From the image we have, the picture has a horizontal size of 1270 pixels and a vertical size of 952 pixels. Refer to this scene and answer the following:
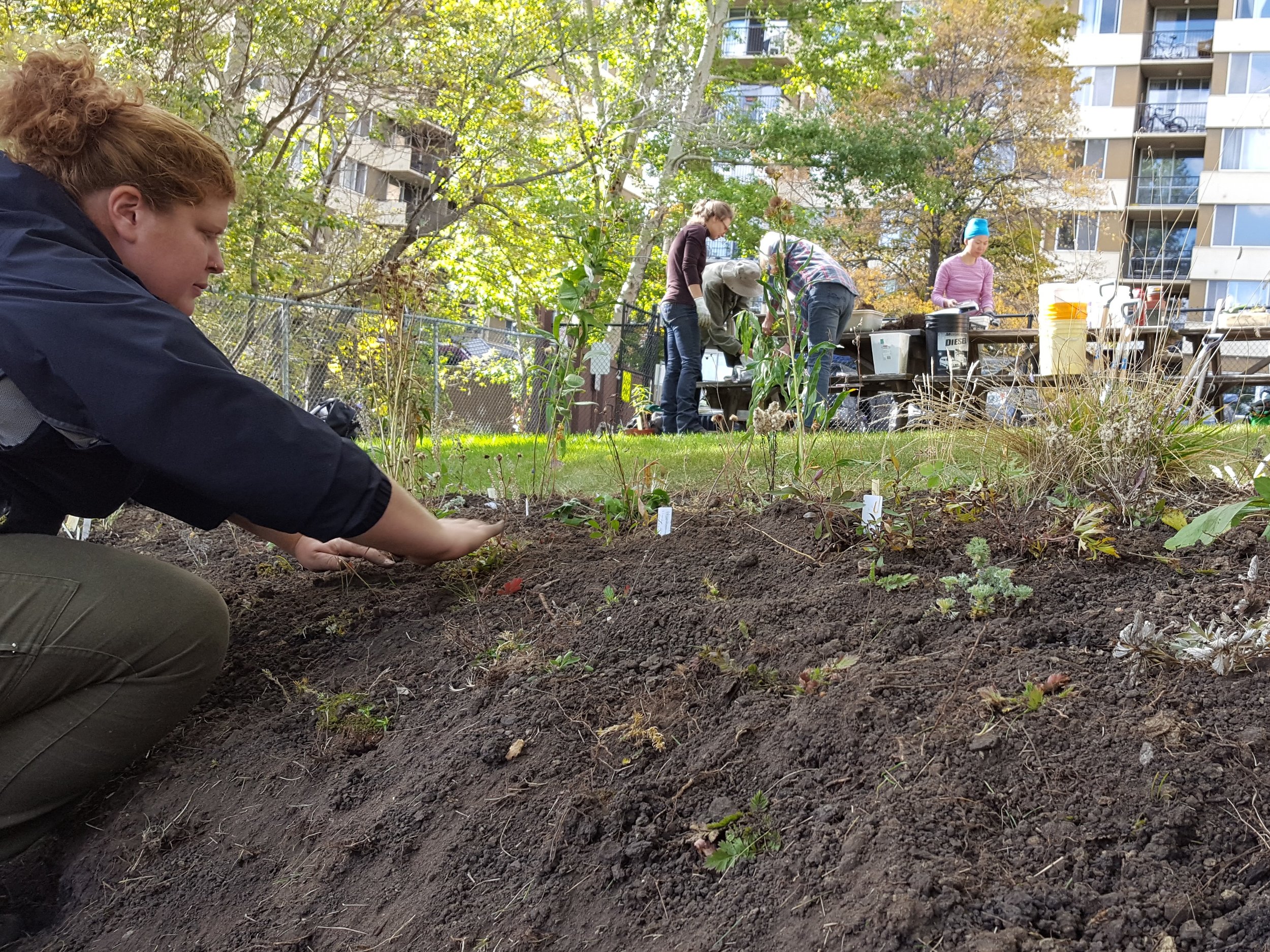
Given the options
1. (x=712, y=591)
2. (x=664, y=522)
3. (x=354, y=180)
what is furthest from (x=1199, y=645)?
(x=354, y=180)

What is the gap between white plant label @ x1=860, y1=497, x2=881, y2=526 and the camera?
229 cm

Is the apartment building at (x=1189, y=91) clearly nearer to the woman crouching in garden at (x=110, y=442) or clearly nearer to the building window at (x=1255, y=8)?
the building window at (x=1255, y=8)

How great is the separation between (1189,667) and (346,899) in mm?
1411

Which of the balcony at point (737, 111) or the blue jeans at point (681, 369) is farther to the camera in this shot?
the balcony at point (737, 111)

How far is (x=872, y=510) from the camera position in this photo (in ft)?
7.59

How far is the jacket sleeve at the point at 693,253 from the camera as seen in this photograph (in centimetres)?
743

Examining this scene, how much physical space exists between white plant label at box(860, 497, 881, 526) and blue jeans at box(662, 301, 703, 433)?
5.65 m

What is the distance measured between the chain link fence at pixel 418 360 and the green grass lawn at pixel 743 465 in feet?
0.83

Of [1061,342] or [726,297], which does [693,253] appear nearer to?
[726,297]

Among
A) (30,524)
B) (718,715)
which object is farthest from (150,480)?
(718,715)

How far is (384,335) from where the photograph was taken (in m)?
3.59

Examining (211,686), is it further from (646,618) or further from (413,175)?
(413,175)

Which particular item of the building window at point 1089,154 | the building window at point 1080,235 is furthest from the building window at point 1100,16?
the building window at point 1080,235

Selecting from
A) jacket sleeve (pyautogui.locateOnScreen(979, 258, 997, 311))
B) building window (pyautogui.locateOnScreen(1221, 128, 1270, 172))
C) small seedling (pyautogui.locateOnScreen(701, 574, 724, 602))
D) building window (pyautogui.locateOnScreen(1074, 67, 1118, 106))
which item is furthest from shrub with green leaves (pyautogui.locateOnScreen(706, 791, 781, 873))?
building window (pyautogui.locateOnScreen(1074, 67, 1118, 106))
